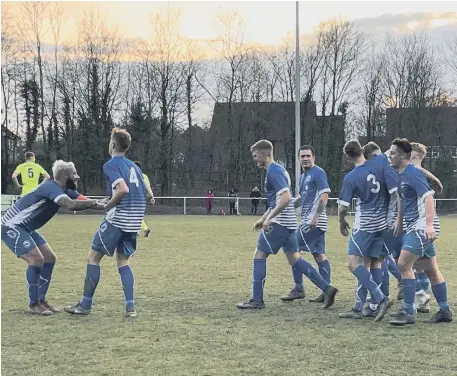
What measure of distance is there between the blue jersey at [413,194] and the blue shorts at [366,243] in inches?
16.7

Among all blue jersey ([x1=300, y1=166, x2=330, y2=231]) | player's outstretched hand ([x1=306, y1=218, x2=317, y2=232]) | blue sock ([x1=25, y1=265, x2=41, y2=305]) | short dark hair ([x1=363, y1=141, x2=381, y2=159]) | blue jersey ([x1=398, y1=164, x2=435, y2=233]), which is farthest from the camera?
blue jersey ([x1=300, y1=166, x2=330, y2=231])

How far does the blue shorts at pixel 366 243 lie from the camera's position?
702 centimetres

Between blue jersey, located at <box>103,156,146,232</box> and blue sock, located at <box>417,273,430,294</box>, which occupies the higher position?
blue jersey, located at <box>103,156,146,232</box>

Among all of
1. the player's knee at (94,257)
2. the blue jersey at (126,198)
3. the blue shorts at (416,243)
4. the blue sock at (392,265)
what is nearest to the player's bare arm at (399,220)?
the blue shorts at (416,243)

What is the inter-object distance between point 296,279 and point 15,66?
4335cm

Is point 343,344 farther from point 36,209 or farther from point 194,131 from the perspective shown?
point 194,131

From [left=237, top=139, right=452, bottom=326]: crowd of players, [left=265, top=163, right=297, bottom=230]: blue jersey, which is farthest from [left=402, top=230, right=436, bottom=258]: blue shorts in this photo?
[left=265, top=163, right=297, bottom=230]: blue jersey

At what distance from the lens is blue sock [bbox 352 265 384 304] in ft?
22.8

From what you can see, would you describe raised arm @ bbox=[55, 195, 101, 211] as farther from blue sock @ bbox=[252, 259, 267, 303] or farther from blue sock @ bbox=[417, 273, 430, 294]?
blue sock @ bbox=[417, 273, 430, 294]

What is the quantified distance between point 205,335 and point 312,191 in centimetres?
291

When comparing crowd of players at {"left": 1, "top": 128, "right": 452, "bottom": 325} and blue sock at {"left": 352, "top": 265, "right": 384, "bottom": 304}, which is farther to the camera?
blue sock at {"left": 352, "top": 265, "right": 384, "bottom": 304}

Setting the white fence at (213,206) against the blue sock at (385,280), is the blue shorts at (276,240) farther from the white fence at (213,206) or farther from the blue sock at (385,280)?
the white fence at (213,206)

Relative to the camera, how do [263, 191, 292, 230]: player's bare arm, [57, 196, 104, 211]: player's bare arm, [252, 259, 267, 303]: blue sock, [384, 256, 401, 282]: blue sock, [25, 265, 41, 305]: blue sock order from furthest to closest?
[384, 256, 401, 282]: blue sock < [252, 259, 267, 303]: blue sock < [263, 191, 292, 230]: player's bare arm < [25, 265, 41, 305]: blue sock < [57, 196, 104, 211]: player's bare arm

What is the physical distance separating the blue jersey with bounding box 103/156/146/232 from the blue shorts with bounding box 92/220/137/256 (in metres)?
0.06
